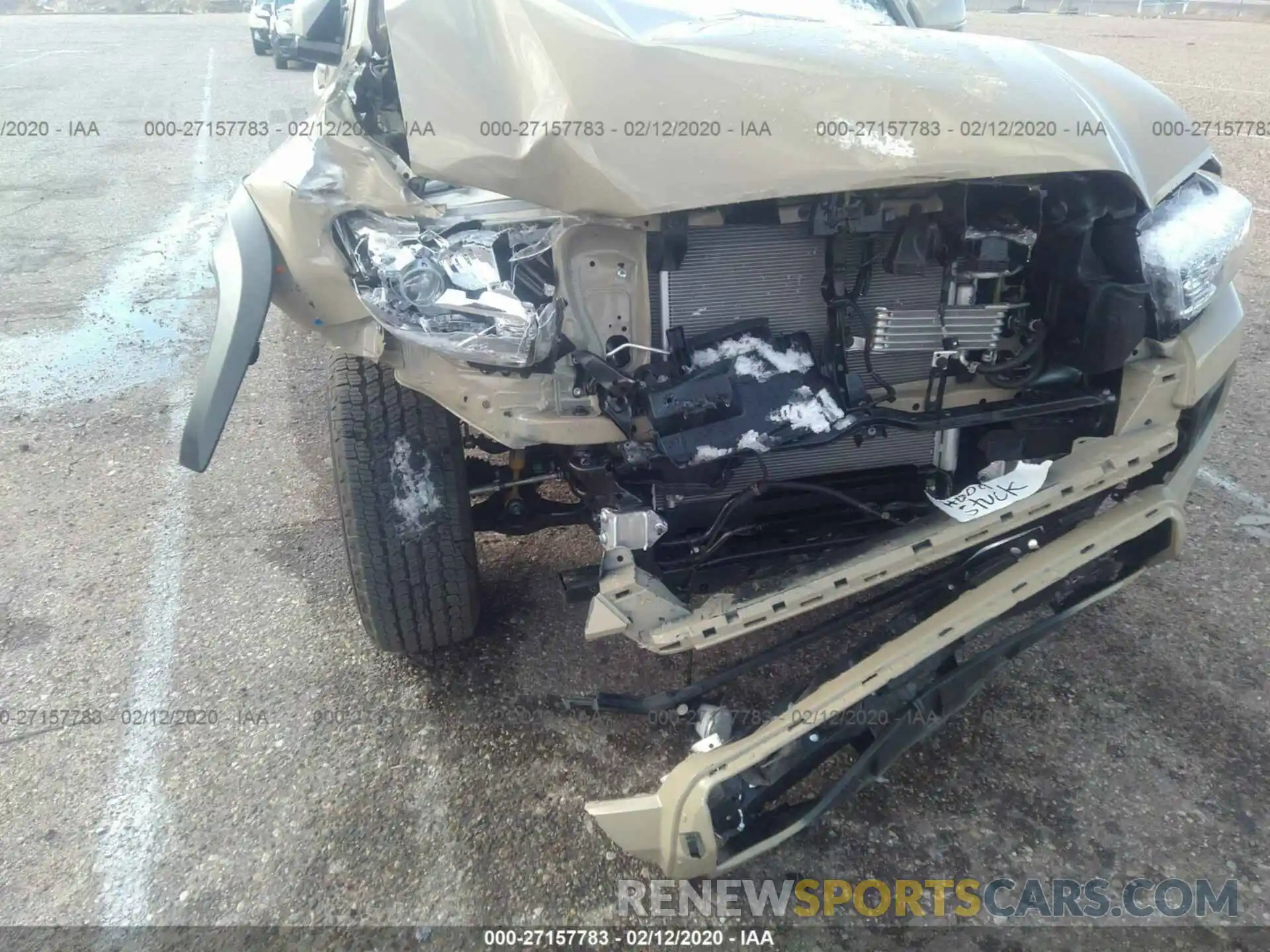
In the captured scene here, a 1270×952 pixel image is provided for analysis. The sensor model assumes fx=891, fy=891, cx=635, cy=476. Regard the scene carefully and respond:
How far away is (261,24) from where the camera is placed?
1503 cm

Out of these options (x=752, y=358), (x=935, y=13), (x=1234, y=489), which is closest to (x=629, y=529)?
(x=752, y=358)

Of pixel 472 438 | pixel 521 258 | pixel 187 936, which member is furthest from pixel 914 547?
pixel 187 936

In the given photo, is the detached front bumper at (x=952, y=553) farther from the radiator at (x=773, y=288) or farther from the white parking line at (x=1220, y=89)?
the white parking line at (x=1220, y=89)

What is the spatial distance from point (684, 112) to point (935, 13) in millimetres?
1946

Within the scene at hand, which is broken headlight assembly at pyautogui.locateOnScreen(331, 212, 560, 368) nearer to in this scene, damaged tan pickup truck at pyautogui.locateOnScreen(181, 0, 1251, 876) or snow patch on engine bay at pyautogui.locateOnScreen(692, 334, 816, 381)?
damaged tan pickup truck at pyautogui.locateOnScreen(181, 0, 1251, 876)

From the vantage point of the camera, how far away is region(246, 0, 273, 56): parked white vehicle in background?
14264 mm

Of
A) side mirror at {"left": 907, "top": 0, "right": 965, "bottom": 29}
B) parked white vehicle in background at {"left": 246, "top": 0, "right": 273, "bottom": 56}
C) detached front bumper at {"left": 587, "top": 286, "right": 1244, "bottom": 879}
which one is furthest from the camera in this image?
parked white vehicle in background at {"left": 246, "top": 0, "right": 273, "bottom": 56}

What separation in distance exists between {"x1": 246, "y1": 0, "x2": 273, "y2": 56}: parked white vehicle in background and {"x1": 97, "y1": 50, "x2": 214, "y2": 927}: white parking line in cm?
1311

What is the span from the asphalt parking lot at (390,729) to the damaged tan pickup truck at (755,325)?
25 centimetres

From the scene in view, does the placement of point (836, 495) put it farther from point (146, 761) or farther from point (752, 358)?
point (146, 761)

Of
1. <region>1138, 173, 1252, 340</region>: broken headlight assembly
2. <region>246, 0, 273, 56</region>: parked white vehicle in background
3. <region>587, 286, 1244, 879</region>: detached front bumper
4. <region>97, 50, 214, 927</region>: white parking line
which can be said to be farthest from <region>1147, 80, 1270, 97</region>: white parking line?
<region>246, 0, 273, 56</region>: parked white vehicle in background

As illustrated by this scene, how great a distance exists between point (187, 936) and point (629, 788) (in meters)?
1.01

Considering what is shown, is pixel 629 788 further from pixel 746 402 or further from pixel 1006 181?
pixel 1006 181

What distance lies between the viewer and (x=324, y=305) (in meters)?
2.07
